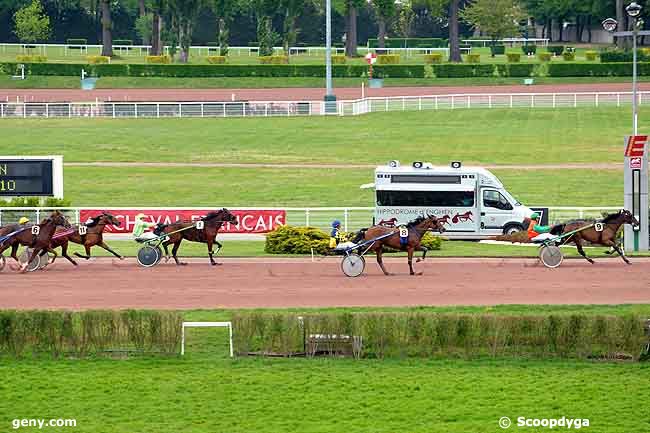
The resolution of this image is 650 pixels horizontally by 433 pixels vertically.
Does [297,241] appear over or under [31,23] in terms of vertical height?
under

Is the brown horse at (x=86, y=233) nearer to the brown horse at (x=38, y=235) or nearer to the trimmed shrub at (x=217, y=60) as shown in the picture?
the brown horse at (x=38, y=235)

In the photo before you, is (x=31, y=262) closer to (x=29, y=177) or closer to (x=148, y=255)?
(x=148, y=255)

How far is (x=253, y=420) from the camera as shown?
1581 centimetres

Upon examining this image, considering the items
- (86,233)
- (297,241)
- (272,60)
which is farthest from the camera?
(272,60)

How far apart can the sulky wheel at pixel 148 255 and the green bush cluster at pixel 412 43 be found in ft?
256

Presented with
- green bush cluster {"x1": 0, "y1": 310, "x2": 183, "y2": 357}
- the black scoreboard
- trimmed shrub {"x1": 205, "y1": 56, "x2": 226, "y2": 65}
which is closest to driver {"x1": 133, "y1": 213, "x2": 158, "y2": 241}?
the black scoreboard

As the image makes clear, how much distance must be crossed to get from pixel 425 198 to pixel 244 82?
4576 cm

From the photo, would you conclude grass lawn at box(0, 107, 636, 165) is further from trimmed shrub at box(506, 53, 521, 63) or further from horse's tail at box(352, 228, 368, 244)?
horse's tail at box(352, 228, 368, 244)

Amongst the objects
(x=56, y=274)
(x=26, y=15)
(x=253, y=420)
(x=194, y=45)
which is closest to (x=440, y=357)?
(x=253, y=420)

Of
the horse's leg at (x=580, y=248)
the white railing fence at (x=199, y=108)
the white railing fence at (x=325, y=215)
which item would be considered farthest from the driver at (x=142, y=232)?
the white railing fence at (x=199, y=108)

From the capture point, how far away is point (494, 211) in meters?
32.9

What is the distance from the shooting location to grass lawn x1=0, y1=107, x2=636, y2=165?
49969mm

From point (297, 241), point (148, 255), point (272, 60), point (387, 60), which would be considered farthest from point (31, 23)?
point (148, 255)

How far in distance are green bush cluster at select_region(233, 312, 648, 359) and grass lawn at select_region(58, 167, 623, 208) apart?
63.7ft
